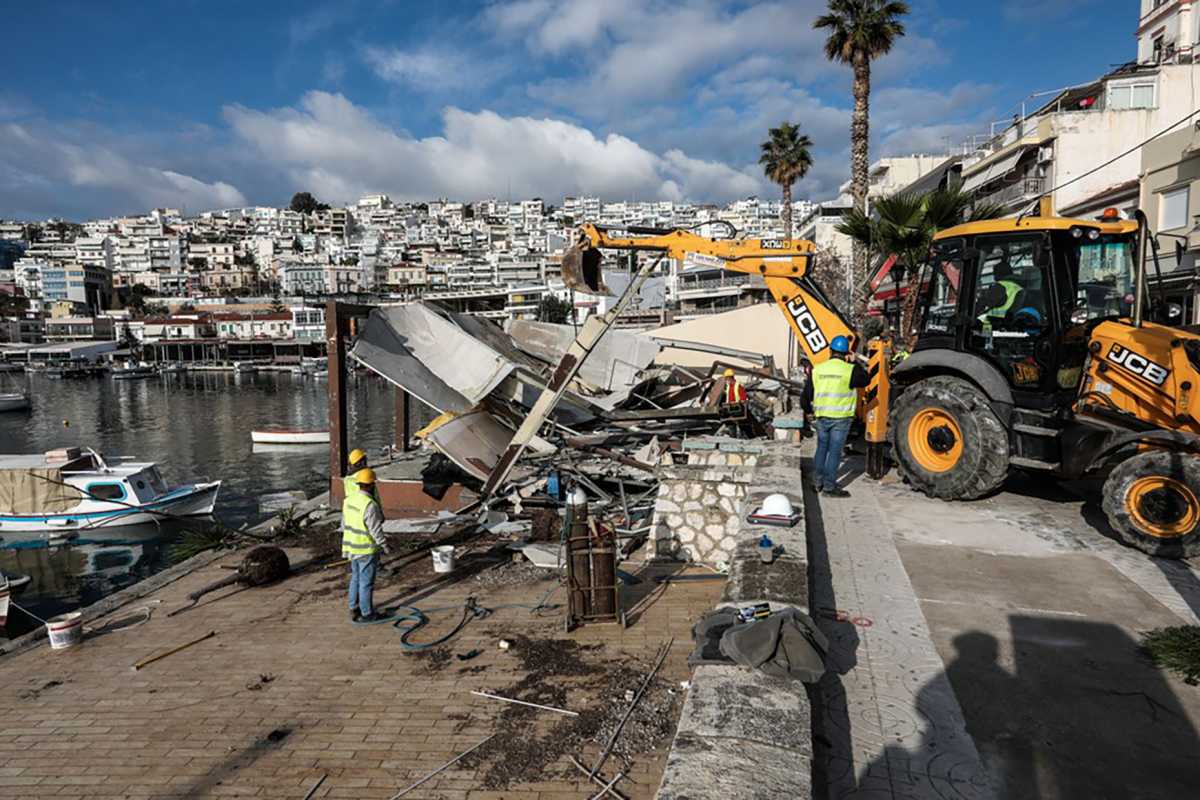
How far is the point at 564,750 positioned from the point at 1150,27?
42.5 metres

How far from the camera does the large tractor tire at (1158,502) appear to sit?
19.2 feet

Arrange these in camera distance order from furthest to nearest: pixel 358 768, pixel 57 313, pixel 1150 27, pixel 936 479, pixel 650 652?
pixel 57 313
pixel 1150 27
pixel 936 479
pixel 650 652
pixel 358 768

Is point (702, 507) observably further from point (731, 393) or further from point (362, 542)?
point (731, 393)

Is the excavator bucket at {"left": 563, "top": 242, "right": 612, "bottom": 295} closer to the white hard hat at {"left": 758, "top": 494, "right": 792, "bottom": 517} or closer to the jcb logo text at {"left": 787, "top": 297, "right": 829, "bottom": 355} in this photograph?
the jcb logo text at {"left": 787, "top": 297, "right": 829, "bottom": 355}

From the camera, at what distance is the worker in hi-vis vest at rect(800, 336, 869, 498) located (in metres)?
7.82

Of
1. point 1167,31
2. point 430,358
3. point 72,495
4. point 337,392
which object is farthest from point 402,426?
point 1167,31

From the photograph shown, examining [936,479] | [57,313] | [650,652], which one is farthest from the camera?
[57,313]

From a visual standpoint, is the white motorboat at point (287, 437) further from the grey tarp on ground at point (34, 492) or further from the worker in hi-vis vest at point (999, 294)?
the worker in hi-vis vest at point (999, 294)

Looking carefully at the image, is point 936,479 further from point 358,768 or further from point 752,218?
point 752,218

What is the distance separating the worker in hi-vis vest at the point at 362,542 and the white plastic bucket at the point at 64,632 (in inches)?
113

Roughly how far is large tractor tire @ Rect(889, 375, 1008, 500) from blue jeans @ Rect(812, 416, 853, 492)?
79 cm

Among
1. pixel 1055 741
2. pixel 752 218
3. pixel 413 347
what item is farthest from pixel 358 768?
pixel 752 218

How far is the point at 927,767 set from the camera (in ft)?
10.9

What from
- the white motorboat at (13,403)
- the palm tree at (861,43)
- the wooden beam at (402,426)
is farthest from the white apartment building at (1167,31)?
the white motorboat at (13,403)
